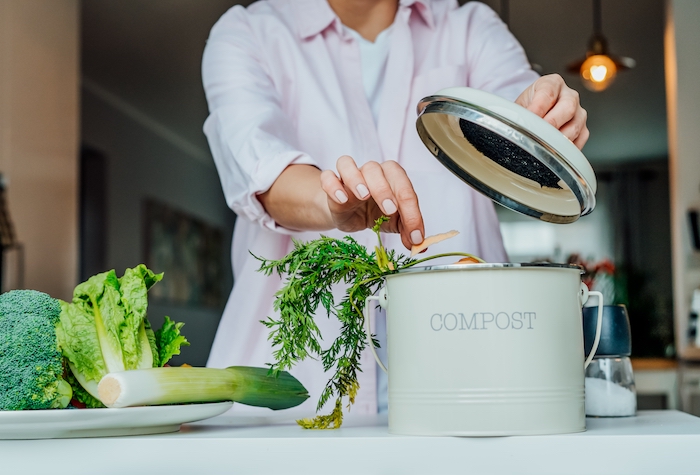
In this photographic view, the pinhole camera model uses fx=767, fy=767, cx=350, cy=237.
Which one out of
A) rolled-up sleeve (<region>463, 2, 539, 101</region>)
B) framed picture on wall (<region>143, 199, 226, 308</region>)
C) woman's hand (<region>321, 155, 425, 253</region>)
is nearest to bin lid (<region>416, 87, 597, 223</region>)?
woman's hand (<region>321, 155, 425, 253</region>)

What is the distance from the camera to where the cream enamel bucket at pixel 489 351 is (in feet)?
1.98

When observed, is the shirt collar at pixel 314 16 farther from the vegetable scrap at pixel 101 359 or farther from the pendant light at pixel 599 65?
the pendant light at pixel 599 65

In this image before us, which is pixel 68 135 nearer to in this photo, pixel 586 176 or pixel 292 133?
pixel 292 133

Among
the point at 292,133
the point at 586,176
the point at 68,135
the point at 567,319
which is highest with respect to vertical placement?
the point at 68,135

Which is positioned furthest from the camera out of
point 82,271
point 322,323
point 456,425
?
point 82,271

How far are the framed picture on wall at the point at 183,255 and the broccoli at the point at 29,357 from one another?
5.18 metres

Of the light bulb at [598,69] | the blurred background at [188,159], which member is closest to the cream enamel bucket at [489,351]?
the blurred background at [188,159]

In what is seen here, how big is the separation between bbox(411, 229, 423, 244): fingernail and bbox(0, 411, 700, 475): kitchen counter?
20 cm

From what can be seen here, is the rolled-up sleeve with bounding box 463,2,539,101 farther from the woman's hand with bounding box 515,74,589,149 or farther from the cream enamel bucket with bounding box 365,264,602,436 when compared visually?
the cream enamel bucket with bounding box 365,264,602,436

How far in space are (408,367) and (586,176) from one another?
22cm

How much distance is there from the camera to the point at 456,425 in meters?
0.61

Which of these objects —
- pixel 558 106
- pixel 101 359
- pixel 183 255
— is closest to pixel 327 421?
pixel 101 359

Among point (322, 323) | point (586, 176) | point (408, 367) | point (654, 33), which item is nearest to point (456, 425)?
point (408, 367)

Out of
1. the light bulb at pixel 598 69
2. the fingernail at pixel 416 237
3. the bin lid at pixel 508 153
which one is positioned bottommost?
the fingernail at pixel 416 237
